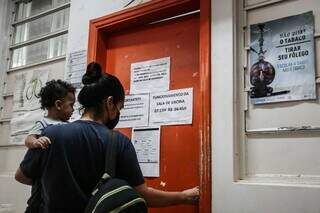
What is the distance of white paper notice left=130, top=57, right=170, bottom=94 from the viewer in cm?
207

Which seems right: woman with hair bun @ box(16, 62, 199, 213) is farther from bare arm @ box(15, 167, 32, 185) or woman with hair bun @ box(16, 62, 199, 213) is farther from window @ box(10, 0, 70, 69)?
window @ box(10, 0, 70, 69)

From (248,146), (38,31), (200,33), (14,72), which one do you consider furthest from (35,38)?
(248,146)

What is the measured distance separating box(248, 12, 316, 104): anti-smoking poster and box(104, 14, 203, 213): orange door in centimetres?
33

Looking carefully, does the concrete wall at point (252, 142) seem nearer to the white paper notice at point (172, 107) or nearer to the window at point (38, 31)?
the white paper notice at point (172, 107)

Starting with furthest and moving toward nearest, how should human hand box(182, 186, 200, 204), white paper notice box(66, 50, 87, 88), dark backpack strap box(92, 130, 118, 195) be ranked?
white paper notice box(66, 50, 87, 88)
human hand box(182, 186, 200, 204)
dark backpack strap box(92, 130, 118, 195)

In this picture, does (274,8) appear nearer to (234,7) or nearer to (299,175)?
(234,7)

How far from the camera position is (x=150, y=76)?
213 cm

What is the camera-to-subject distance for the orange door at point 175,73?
1.89 metres

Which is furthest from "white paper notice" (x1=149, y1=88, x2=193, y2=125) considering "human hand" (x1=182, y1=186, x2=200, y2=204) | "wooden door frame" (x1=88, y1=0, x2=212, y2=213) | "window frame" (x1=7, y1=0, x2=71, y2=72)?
"window frame" (x1=7, y1=0, x2=71, y2=72)

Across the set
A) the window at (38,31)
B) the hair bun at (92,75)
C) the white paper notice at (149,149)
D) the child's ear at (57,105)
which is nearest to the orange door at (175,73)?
the white paper notice at (149,149)

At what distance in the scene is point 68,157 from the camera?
1289 mm

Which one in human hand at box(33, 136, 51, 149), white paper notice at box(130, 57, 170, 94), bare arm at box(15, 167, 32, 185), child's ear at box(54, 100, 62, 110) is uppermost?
white paper notice at box(130, 57, 170, 94)

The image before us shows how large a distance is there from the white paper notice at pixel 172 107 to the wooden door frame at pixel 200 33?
0.19 metres

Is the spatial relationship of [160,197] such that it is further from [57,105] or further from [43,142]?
[57,105]
